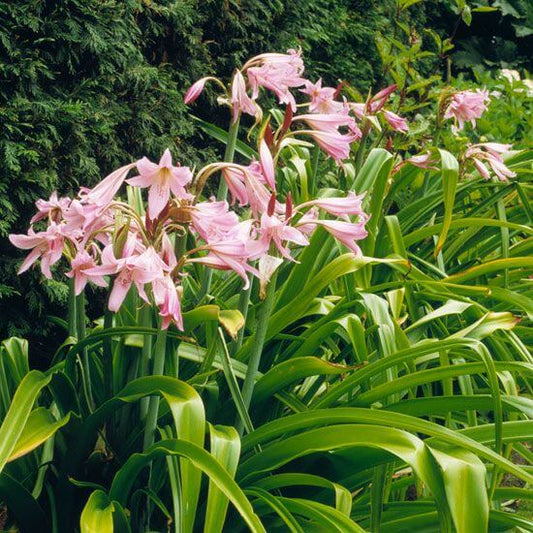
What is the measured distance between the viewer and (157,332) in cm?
150

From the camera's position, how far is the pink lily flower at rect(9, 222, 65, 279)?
1.55 metres

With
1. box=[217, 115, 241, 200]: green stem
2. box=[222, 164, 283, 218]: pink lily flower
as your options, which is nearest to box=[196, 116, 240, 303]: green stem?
box=[217, 115, 241, 200]: green stem

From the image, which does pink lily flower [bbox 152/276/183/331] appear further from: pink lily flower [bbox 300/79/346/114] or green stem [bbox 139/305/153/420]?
pink lily flower [bbox 300/79/346/114]

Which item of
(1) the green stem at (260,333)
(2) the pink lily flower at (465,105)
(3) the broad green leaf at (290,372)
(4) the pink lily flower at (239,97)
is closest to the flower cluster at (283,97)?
(4) the pink lily flower at (239,97)

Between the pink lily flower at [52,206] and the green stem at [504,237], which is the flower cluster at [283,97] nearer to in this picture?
the pink lily flower at [52,206]

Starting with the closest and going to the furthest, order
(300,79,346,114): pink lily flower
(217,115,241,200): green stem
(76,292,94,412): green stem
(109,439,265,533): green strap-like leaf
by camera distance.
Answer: (109,439,265,533): green strap-like leaf < (76,292,94,412): green stem < (217,115,241,200): green stem < (300,79,346,114): pink lily flower

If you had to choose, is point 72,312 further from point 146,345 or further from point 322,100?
point 322,100

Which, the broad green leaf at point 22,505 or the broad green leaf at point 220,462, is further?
the broad green leaf at point 22,505

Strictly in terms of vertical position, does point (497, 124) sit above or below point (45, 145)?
below

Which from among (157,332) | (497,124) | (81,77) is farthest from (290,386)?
(497,124)

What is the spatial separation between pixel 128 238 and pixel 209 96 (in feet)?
7.32

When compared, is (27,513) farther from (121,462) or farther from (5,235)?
(5,235)

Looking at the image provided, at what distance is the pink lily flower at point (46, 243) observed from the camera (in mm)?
1555

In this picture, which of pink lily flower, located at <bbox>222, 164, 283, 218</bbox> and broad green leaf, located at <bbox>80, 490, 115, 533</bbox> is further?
pink lily flower, located at <bbox>222, 164, 283, 218</bbox>
